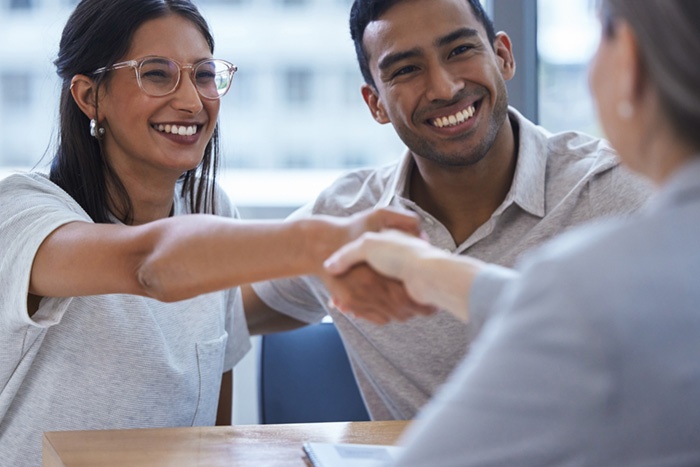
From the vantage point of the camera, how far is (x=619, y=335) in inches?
28.0

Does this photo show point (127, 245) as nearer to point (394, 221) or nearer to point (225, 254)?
point (225, 254)

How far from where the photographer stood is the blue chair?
92.8 inches

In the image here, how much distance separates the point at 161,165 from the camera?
204cm

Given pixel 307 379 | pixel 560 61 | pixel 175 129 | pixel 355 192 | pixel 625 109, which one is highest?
pixel 625 109

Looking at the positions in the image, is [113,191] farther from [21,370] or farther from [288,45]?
[288,45]

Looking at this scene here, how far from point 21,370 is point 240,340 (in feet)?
2.08

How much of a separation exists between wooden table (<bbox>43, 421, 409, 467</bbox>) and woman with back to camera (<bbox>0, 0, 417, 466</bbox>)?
0.25m


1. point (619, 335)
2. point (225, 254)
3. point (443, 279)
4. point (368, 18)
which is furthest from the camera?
point (368, 18)

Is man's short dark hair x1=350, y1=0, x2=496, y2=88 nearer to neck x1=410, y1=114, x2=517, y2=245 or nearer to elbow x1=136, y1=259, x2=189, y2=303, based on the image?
neck x1=410, y1=114, x2=517, y2=245

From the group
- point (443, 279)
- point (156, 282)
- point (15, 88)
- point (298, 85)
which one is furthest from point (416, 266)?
point (15, 88)

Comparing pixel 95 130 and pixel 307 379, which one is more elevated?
pixel 95 130

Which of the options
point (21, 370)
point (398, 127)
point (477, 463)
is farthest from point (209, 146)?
point (477, 463)

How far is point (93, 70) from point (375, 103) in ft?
2.51

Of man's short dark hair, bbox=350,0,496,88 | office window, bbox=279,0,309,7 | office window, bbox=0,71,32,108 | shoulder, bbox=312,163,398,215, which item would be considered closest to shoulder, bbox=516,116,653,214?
man's short dark hair, bbox=350,0,496,88
